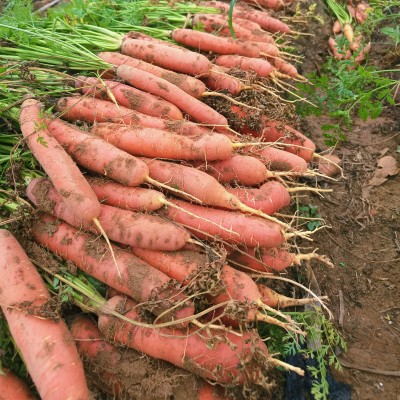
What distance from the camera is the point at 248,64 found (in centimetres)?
307

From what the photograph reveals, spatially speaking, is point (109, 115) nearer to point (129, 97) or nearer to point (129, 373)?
point (129, 97)

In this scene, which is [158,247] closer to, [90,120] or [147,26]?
[90,120]

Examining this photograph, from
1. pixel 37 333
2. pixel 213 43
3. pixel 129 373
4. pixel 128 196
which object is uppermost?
pixel 213 43

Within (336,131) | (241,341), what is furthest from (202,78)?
Answer: (241,341)

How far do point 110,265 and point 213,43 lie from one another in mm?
2272

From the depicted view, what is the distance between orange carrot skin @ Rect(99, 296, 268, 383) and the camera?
1.68 m

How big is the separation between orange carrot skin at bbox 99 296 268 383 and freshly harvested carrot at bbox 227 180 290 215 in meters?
0.78

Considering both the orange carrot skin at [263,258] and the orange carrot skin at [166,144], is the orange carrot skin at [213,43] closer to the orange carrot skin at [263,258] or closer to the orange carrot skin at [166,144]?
the orange carrot skin at [166,144]

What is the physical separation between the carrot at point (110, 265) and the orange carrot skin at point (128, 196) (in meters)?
0.24

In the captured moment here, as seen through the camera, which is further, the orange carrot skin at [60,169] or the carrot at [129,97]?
the carrot at [129,97]

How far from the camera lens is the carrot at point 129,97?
2.45 meters

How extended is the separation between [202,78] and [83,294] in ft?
6.38

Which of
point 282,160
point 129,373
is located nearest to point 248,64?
point 282,160

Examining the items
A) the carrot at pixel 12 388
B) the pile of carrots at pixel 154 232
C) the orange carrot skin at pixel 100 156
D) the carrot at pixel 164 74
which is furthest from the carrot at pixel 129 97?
the carrot at pixel 12 388
